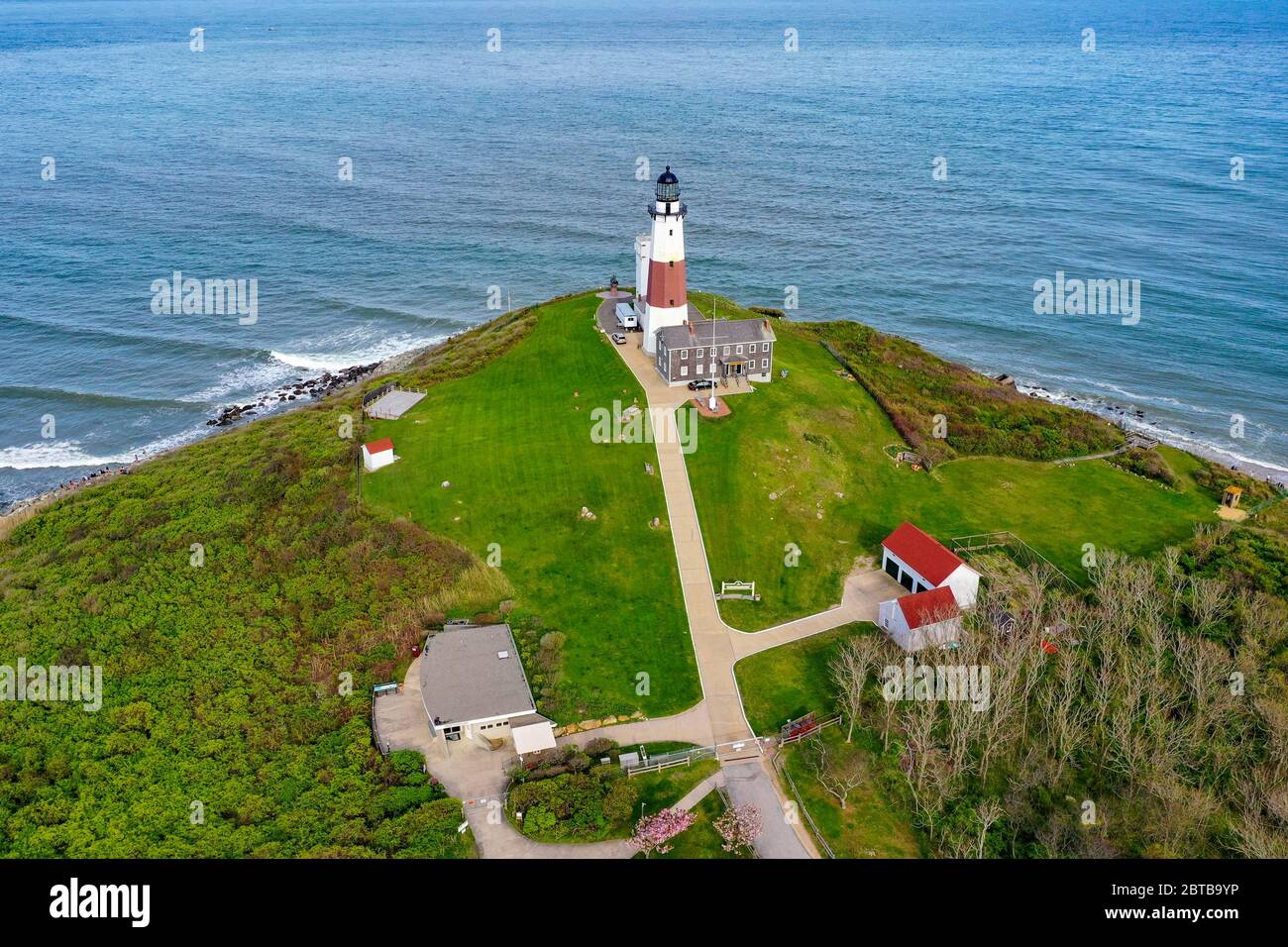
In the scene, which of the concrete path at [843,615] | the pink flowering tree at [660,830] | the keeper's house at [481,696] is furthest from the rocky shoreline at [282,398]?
the pink flowering tree at [660,830]

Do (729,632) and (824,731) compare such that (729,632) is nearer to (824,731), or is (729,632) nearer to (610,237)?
(824,731)

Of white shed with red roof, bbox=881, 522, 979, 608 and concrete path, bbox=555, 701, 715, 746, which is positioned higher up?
white shed with red roof, bbox=881, 522, 979, 608

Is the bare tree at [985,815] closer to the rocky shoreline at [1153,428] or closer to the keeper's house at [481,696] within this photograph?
the keeper's house at [481,696]

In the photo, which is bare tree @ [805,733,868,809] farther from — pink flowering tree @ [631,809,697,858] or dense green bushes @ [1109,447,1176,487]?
dense green bushes @ [1109,447,1176,487]

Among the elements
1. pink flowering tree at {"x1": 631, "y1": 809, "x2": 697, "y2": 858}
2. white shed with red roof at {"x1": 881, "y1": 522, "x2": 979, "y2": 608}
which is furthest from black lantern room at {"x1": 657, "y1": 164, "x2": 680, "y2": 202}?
pink flowering tree at {"x1": 631, "y1": 809, "x2": 697, "y2": 858}

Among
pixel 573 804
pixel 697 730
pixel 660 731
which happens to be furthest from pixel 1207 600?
pixel 573 804
